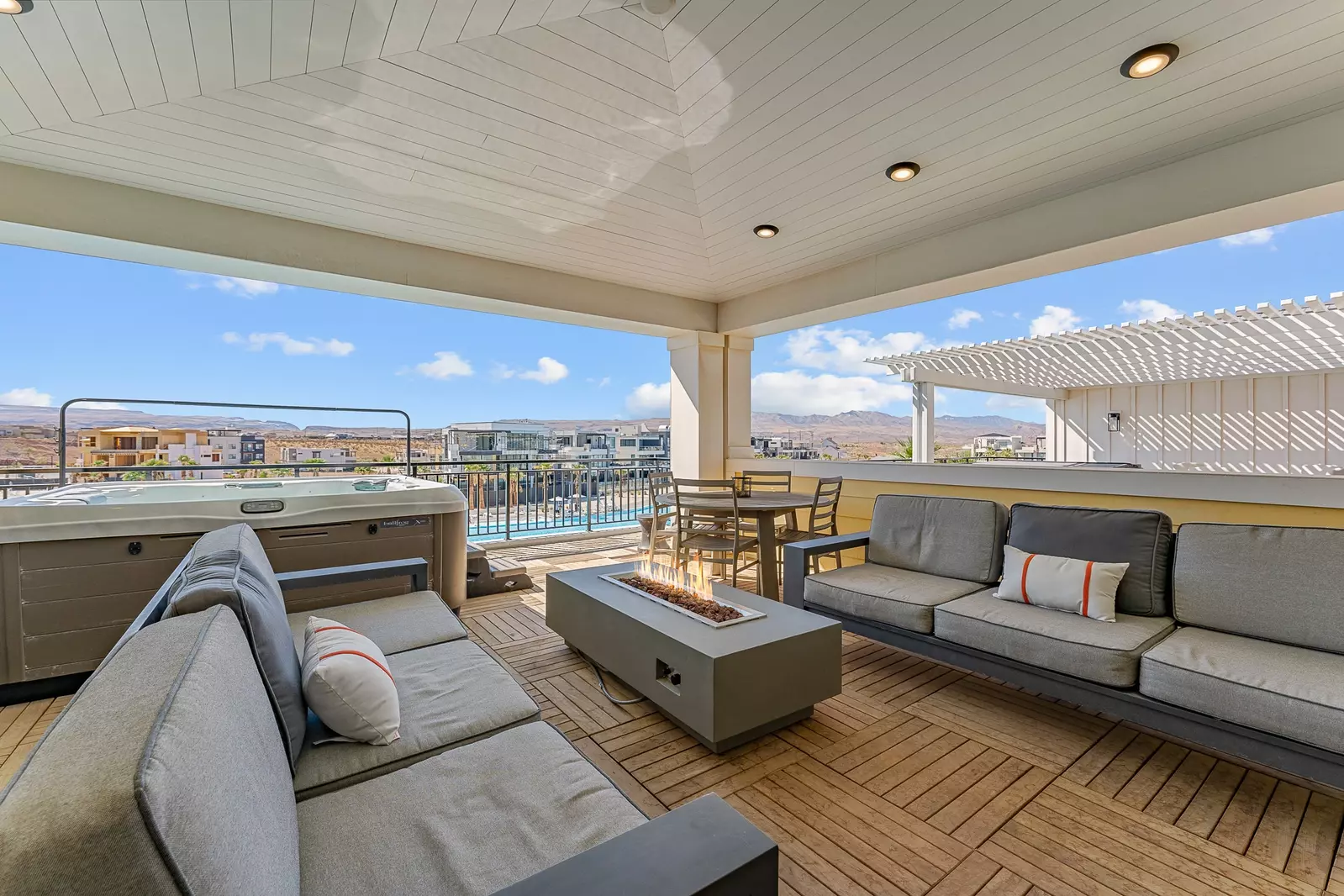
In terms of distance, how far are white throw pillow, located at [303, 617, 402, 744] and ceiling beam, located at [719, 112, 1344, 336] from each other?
4078 mm

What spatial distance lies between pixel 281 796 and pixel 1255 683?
106 inches

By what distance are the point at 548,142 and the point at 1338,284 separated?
574 cm

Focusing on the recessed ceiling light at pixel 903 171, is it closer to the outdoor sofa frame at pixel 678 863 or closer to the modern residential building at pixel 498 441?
the outdoor sofa frame at pixel 678 863

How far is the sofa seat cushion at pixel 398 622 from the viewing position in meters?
2.08

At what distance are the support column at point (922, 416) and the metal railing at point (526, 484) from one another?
2.92 m

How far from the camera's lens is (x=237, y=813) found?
75 cm

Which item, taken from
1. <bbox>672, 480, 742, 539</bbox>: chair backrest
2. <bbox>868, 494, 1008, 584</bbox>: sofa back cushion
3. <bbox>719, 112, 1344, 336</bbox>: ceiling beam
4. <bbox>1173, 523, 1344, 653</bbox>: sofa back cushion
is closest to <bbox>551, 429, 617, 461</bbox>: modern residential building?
<bbox>672, 480, 742, 539</bbox>: chair backrest

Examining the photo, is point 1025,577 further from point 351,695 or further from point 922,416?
point 922,416

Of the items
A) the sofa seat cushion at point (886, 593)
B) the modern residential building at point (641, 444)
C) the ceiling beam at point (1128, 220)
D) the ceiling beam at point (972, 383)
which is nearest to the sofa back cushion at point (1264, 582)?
the sofa seat cushion at point (886, 593)

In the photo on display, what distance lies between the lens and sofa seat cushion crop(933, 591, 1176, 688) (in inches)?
82.6

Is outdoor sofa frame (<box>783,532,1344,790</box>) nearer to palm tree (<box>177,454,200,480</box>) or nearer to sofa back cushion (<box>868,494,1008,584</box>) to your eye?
sofa back cushion (<box>868,494,1008,584</box>)

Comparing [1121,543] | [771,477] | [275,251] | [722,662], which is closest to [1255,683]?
[1121,543]

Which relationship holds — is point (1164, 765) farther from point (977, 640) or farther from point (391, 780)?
point (391, 780)

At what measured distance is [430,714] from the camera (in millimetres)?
1594
